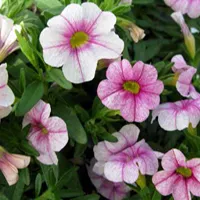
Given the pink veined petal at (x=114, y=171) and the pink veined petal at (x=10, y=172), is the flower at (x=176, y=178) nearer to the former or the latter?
the pink veined petal at (x=114, y=171)

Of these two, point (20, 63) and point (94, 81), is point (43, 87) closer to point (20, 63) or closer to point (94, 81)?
point (20, 63)

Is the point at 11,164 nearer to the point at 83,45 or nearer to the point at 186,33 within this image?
the point at 83,45

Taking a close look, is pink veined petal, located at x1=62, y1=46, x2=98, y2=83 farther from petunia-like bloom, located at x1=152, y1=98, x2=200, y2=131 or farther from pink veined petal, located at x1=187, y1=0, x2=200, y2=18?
pink veined petal, located at x1=187, y1=0, x2=200, y2=18

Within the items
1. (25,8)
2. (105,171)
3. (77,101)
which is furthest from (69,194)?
(25,8)

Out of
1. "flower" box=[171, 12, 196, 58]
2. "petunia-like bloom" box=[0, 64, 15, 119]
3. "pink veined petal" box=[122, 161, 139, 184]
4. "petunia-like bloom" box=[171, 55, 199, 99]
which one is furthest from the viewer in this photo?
"flower" box=[171, 12, 196, 58]

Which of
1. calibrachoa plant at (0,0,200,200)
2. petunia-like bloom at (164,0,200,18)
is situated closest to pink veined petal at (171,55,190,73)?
calibrachoa plant at (0,0,200,200)

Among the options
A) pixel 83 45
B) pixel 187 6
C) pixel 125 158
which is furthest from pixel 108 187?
pixel 187 6
